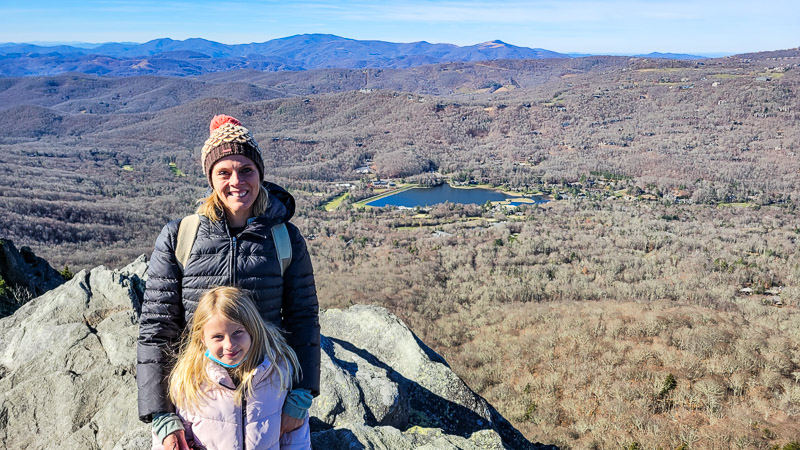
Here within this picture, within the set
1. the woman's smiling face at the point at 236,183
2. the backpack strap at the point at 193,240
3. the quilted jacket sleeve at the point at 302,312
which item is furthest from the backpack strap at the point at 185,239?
the quilted jacket sleeve at the point at 302,312

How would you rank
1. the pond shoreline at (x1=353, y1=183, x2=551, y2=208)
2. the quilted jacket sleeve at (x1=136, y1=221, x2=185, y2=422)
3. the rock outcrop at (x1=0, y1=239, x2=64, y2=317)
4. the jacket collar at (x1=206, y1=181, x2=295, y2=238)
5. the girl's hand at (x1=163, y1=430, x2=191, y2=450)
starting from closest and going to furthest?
the girl's hand at (x1=163, y1=430, x2=191, y2=450)
the quilted jacket sleeve at (x1=136, y1=221, x2=185, y2=422)
the jacket collar at (x1=206, y1=181, x2=295, y2=238)
the rock outcrop at (x1=0, y1=239, x2=64, y2=317)
the pond shoreline at (x1=353, y1=183, x2=551, y2=208)

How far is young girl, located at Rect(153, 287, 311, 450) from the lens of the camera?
325 cm

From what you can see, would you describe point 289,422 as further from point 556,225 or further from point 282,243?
point 556,225

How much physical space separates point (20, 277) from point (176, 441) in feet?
43.5

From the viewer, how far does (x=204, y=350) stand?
11.0 ft

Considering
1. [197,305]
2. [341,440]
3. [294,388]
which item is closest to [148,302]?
[197,305]

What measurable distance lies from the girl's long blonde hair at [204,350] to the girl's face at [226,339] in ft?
0.11

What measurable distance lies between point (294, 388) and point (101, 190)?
4180 inches

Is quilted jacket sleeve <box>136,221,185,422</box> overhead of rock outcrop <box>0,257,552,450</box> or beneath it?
overhead

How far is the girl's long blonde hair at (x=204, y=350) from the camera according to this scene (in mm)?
3236

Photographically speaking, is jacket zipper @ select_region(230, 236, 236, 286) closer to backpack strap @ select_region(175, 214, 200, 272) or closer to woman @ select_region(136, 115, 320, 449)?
woman @ select_region(136, 115, 320, 449)

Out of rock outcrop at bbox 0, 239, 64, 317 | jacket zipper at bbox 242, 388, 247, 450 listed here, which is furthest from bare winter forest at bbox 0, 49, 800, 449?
rock outcrop at bbox 0, 239, 64, 317

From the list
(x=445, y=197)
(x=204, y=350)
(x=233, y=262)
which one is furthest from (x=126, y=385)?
(x=445, y=197)

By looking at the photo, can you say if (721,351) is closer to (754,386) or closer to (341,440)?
(754,386)
